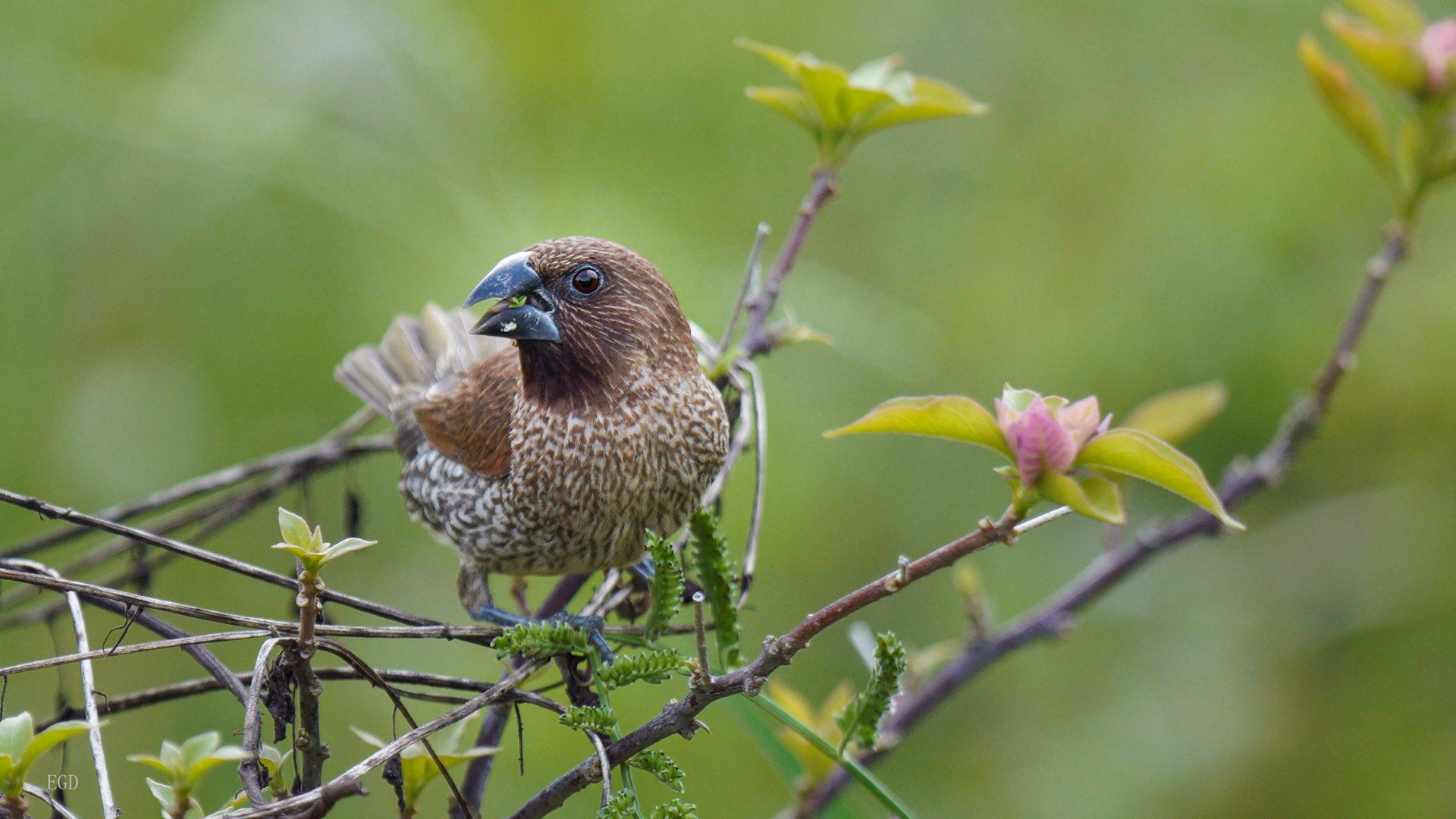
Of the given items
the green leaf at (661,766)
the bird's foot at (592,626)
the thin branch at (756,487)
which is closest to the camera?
the green leaf at (661,766)

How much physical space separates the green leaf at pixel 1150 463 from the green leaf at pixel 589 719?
1.84ft

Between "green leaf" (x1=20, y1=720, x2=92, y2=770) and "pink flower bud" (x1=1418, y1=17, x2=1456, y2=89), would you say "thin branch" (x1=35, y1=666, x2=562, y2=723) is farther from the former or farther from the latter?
"pink flower bud" (x1=1418, y1=17, x2=1456, y2=89)

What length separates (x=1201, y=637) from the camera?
327cm

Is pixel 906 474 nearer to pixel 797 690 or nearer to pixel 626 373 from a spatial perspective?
pixel 797 690

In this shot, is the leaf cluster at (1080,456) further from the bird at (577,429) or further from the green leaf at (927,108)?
the green leaf at (927,108)

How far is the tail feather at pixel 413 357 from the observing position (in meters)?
2.62

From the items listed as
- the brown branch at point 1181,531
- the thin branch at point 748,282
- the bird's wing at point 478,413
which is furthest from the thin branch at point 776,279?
the brown branch at point 1181,531

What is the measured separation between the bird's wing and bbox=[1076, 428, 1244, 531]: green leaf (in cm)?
111

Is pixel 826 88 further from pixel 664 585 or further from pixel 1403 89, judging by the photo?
pixel 1403 89

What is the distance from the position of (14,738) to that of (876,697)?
0.84 m

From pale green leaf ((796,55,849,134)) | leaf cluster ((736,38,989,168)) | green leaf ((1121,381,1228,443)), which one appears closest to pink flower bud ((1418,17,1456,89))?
green leaf ((1121,381,1228,443))

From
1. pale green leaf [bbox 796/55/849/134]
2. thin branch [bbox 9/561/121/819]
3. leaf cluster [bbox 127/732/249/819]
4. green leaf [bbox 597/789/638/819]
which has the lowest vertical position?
green leaf [bbox 597/789/638/819]

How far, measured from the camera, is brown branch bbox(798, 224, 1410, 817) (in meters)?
2.18

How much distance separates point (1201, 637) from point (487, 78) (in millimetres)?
A: 2319
